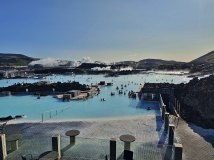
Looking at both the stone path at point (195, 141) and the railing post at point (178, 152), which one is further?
the stone path at point (195, 141)

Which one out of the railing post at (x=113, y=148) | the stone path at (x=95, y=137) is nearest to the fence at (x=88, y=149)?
the stone path at (x=95, y=137)

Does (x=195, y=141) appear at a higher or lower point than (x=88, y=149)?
lower

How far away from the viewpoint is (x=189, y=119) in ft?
39.4

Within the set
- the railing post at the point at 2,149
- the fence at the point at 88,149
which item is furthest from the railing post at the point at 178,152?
the railing post at the point at 2,149

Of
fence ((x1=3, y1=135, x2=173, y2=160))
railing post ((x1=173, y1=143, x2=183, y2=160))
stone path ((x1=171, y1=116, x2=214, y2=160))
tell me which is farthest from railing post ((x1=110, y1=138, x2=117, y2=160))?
stone path ((x1=171, y1=116, x2=214, y2=160))

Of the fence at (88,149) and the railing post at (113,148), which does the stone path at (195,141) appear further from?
the railing post at (113,148)

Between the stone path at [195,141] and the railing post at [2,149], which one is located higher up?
the railing post at [2,149]

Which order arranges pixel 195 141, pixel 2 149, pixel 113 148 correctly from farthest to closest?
pixel 195 141, pixel 2 149, pixel 113 148

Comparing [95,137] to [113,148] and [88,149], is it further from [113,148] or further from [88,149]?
[113,148]

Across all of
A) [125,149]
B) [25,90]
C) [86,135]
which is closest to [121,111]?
[86,135]

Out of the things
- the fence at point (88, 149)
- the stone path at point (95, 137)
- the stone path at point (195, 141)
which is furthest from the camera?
the stone path at point (195, 141)

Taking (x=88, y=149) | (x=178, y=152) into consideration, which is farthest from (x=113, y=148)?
(x=178, y=152)

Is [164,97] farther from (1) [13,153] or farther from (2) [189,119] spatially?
(1) [13,153]

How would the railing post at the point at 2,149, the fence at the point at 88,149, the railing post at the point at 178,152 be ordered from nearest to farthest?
1. the railing post at the point at 178,152
2. the fence at the point at 88,149
3. the railing post at the point at 2,149
